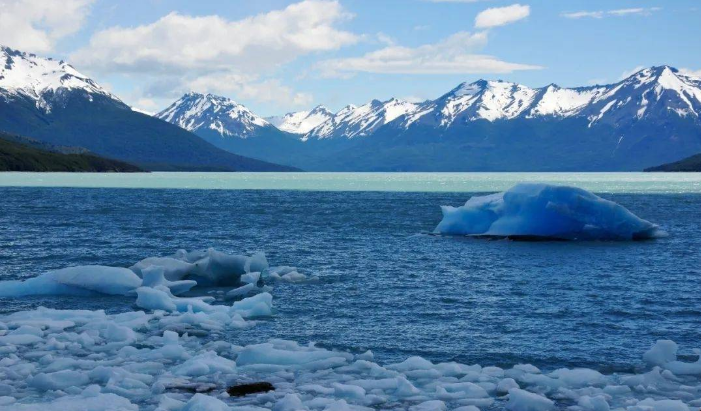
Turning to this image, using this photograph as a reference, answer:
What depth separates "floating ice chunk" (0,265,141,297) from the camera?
2672 cm

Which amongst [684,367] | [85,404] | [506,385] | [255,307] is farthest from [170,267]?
[684,367]

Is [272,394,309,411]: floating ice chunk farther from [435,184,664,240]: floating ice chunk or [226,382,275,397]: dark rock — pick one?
[435,184,664,240]: floating ice chunk

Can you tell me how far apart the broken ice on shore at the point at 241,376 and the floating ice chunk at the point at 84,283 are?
15.2 feet

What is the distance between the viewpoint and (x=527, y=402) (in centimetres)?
1418

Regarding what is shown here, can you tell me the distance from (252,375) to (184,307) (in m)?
8.01

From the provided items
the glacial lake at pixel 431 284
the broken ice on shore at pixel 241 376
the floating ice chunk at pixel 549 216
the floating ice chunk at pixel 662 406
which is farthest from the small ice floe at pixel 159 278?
the floating ice chunk at pixel 549 216

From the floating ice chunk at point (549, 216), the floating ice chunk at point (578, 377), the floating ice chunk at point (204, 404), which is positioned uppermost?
the floating ice chunk at point (549, 216)

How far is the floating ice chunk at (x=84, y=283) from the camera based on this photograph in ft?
87.7

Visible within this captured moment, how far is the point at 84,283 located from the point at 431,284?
43.4ft

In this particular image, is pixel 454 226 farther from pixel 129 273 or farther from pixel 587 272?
pixel 129 273

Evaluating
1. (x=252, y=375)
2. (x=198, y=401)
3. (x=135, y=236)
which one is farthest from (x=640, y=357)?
(x=135, y=236)

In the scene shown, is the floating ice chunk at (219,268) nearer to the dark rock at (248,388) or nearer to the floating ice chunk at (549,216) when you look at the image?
the dark rock at (248,388)

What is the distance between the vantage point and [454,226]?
165ft

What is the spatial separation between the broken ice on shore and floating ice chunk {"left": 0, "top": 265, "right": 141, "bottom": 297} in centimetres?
462
